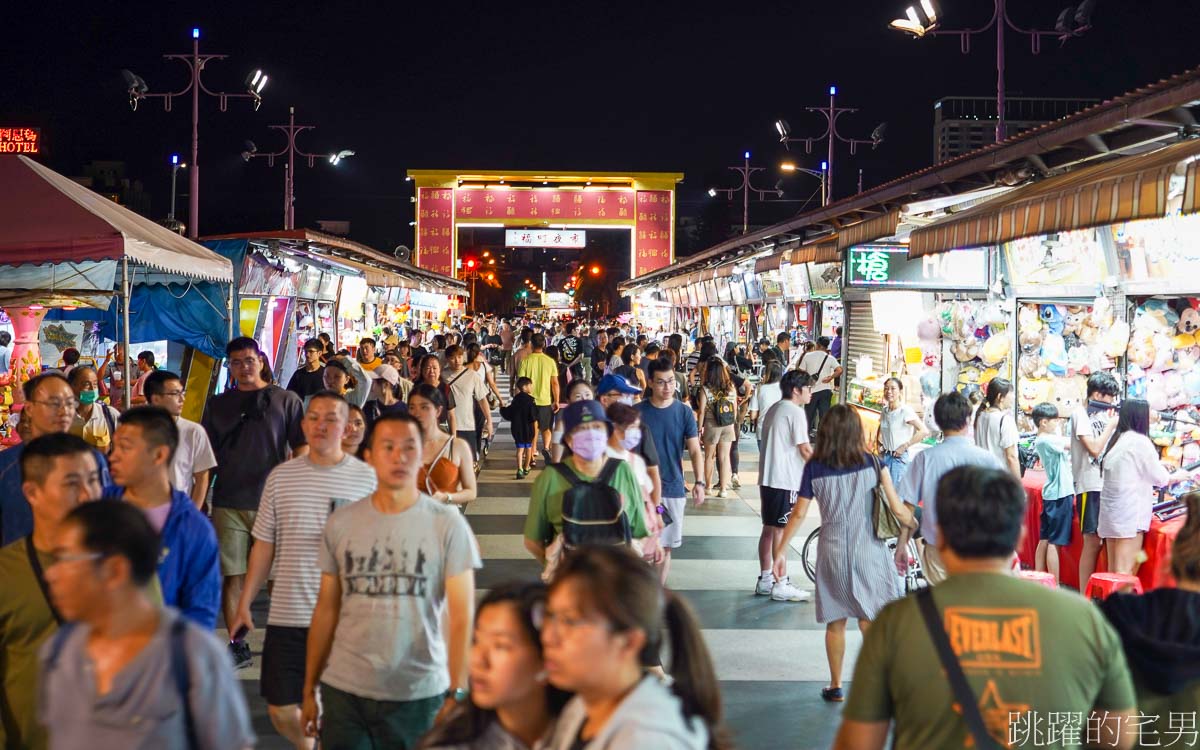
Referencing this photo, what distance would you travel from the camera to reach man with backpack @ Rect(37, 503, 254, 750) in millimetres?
2803

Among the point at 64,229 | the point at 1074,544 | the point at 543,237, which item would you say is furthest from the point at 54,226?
the point at 543,237

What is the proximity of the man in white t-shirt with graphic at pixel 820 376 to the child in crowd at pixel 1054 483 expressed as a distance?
7149 mm

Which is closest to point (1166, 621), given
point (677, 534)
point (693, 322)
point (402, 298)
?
point (677, 534)

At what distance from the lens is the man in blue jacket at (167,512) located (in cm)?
395

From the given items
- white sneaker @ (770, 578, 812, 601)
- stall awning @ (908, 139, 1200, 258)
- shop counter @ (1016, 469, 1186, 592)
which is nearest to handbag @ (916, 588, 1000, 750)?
stall awning @ (908, 139, 1200, 258)

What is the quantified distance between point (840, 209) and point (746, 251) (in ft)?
30.7

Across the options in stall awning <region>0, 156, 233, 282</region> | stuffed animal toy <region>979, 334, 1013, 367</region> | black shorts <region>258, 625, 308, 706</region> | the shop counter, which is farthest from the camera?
stuffed animal toy <region>979, 334, 1013, 367</region>

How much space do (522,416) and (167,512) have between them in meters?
11.4

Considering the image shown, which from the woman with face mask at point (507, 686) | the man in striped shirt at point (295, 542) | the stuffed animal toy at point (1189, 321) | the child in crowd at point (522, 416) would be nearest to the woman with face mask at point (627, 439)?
the man in striped shirt at point (295, 542)

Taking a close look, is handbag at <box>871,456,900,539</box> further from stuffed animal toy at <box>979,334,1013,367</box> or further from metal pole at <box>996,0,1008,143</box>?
metal pole at <box>996,0,1008,143</box>

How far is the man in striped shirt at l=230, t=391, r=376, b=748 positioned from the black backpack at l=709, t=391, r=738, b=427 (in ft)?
26.9

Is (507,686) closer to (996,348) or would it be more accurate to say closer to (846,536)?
(846,536)

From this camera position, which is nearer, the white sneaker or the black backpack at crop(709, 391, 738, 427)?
the white sneaker

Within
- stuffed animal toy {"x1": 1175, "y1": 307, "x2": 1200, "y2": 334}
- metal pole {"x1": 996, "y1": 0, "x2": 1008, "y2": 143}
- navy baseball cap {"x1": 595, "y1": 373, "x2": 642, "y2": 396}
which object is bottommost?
navy baseball cap {"x1": 595, "y1": 373, "x2": 642, "y2": 396}
